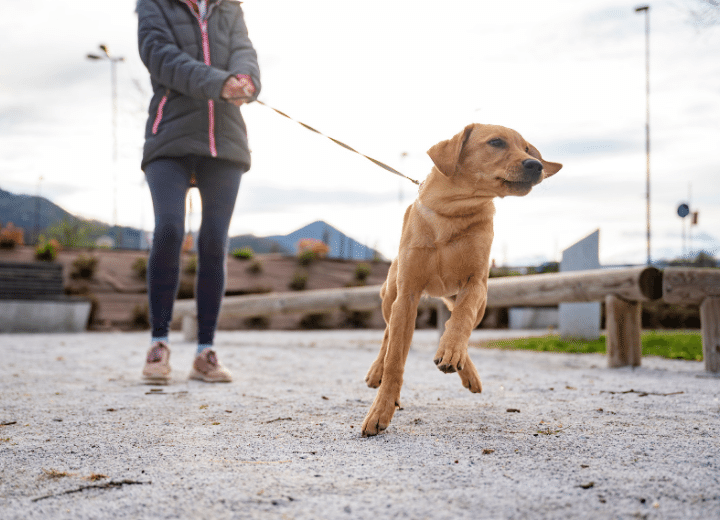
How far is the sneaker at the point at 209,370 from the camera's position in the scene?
12.2ft

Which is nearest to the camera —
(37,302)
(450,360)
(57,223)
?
(450,360)

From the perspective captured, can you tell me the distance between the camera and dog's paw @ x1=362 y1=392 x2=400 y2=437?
2160 millimetres

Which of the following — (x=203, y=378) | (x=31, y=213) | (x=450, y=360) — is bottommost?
(x=203, y=378)

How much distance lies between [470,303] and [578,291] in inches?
131

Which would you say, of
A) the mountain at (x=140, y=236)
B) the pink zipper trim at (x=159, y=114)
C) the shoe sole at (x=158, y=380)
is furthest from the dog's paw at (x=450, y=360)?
the mountain at (x=140, y=236)

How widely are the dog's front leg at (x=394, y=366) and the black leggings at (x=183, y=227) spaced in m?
1.68

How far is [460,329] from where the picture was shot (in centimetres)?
221

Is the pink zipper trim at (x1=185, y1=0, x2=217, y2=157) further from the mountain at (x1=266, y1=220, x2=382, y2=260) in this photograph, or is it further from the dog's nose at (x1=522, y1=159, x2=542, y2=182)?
the mountain at (x1=266, y1=220, x2=382, y2=260)

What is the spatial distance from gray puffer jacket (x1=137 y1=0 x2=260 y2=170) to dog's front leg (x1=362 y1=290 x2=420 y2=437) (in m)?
1.73

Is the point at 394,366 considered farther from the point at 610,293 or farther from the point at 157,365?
the point at 610,293

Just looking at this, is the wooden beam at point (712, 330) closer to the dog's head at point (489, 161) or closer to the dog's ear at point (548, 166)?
the dog's ear at point (548, 166)

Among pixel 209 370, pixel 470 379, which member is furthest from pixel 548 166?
pixel 209 370

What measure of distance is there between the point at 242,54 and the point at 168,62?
0.55 meters

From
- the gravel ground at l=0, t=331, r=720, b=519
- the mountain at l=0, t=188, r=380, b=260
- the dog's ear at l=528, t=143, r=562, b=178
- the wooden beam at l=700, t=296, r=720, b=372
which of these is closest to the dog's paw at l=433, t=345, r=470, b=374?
the gravel ground at l=0, t=331, r=720, b=519
